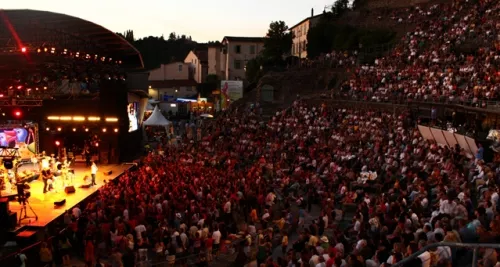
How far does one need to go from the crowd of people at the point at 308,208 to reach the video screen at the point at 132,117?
697cm

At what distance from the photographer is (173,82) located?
68.4 m

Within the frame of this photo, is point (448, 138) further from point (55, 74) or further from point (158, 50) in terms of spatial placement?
point (158, 50)

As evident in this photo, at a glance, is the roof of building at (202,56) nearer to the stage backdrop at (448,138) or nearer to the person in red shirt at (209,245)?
the stage backdrop at (448,138)

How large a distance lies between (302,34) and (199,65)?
77.0 feet

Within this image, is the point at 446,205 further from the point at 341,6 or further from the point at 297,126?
the point at 341,6

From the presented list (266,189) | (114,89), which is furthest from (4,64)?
(266,189)

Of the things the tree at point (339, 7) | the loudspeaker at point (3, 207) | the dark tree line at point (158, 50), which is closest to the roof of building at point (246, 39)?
the tree at point (339, 7)

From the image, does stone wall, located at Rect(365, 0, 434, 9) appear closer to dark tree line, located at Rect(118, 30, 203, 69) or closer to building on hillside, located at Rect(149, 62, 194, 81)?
building on hillside, located at Rect(149, 62, 194, 81)

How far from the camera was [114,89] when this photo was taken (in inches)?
1058

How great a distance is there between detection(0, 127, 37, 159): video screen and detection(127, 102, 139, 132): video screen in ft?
17.8

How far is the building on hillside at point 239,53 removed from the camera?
217ft

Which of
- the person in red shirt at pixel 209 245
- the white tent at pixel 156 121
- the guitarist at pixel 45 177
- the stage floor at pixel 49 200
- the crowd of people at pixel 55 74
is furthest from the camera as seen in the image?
the white tent at pixel 156 121

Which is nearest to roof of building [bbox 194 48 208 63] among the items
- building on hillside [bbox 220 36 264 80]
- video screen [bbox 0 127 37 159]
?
building on hillside [bbox 220 36 264 80]

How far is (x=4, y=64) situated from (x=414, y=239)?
1566 centimetres
